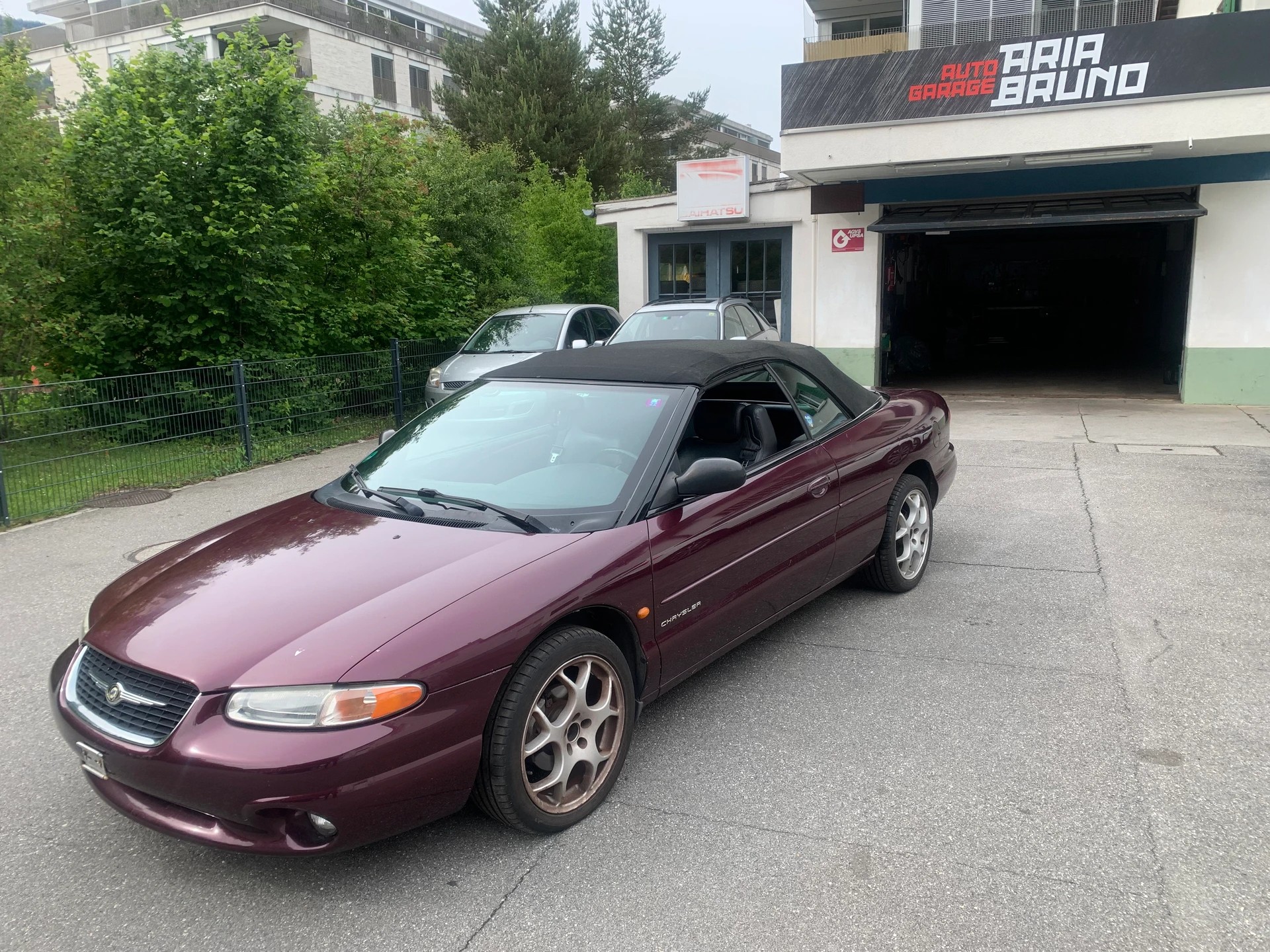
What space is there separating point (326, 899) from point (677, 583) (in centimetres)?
160

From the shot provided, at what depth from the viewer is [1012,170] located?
537 inches

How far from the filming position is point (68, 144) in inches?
407

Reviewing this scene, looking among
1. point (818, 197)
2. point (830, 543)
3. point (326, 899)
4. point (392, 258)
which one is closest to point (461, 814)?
point (326, 899)

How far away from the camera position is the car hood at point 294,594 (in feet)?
9.29

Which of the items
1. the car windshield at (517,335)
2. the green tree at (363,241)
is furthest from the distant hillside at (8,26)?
the car windshield at (517,335)

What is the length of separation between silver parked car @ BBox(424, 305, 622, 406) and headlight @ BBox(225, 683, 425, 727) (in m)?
9.05

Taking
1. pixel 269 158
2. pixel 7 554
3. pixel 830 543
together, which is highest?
pixel 269 158

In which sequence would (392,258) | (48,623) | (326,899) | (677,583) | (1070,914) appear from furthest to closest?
(392,258)
(48,623)
(677,583)
(326,899)
(1070,914)

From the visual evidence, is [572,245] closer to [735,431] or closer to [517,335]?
[517,335]

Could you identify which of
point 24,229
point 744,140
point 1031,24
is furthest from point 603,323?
point 744,140

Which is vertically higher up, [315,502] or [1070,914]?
[315,502]

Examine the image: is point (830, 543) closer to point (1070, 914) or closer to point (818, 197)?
point (1070, 914)

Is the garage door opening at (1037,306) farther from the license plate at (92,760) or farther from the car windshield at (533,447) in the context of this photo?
the license plate at (92,760)

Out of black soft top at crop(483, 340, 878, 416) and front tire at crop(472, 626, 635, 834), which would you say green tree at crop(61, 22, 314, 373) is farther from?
front tire at crop(472, 626, 635, 834)
